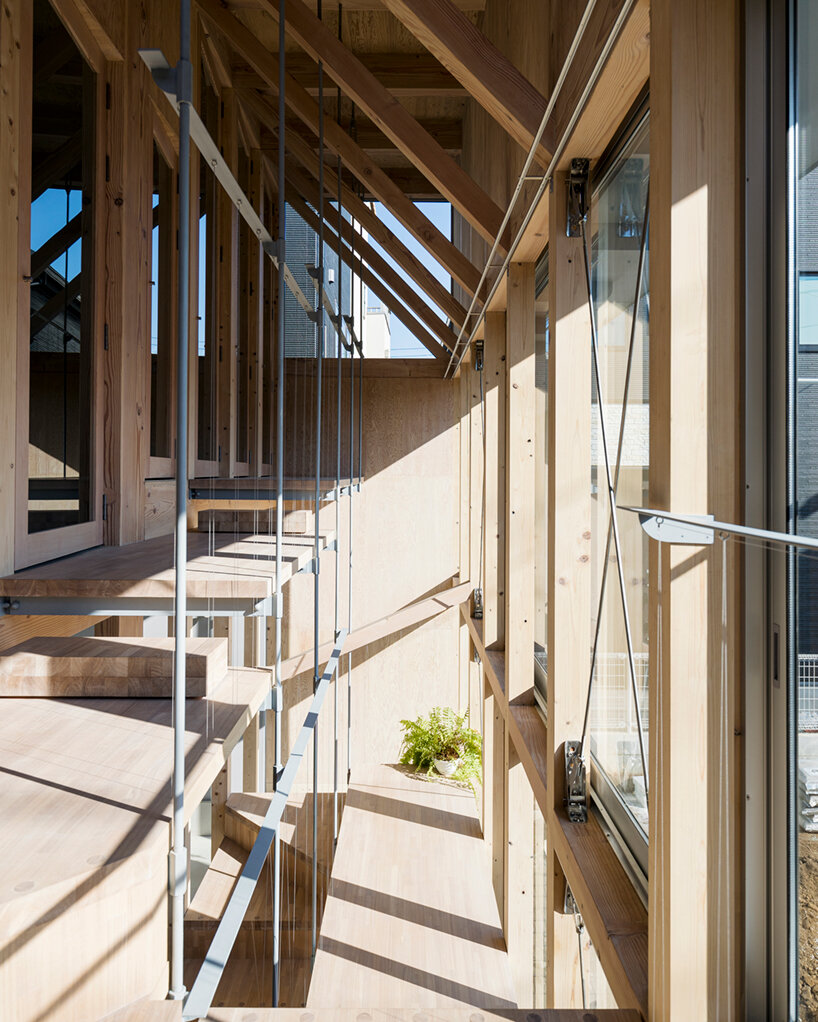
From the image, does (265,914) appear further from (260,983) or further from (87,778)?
(87,778)

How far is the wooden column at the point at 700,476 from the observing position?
1303 mm

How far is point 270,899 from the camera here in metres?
5.27

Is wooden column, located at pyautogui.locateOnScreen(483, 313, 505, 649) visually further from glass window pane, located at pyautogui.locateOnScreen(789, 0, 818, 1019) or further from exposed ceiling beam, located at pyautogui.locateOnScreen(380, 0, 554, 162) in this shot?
glass window pane, located at pyautogui.locateOnScreen(789, 0, 818, 1019)

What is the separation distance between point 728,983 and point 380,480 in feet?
21.0

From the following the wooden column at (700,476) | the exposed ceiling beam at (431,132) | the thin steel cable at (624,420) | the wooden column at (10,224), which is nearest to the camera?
the wooden column at (700,476)

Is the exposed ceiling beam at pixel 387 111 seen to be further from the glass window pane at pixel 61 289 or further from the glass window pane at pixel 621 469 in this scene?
the glass window pane at pixel 61 289

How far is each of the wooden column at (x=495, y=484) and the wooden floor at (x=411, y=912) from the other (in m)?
1.38

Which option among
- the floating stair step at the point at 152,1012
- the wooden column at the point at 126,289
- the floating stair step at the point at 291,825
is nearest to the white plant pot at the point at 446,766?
the floating stair step at the point at 291,825

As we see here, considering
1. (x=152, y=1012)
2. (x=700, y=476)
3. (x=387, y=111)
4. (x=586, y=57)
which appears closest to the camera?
(x=152, y=1012)

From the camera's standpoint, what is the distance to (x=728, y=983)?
133cm

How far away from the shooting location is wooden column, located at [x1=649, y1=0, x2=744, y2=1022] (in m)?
1.30

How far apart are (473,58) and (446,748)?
5.17 meters

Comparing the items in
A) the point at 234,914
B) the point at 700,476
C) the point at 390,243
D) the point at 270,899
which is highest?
the point at 390,243

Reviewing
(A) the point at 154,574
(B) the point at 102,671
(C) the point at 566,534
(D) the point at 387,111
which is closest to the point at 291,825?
(C) the point at 566,534
